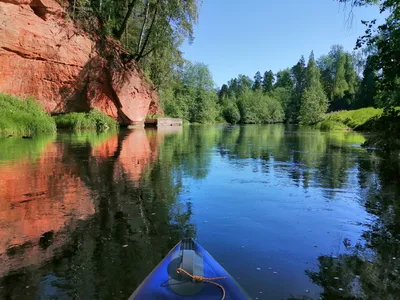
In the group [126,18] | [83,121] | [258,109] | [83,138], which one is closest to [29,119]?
[83,138]

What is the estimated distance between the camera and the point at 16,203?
20.0 ft

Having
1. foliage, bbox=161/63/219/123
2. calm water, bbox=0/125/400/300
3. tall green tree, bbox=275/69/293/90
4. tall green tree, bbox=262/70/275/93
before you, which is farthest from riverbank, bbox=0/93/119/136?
tall green tree, bbox=262/70/275/93

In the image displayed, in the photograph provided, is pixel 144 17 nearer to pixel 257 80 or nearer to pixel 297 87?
pixel 297 87

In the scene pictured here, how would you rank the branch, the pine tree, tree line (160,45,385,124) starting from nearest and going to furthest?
the branch → tree line (160,45,385,124) → the pine tree

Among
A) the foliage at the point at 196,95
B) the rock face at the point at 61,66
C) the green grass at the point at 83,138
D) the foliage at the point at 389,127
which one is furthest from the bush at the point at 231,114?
the foliage at the point at 389,127

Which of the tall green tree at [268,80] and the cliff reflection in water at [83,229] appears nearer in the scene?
the cliff reflection in water at [83,229]

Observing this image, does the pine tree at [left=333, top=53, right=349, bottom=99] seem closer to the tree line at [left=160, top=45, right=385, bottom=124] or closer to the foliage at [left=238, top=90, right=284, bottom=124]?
the tree line at [left=160, top=45, right=385, bottom=124]

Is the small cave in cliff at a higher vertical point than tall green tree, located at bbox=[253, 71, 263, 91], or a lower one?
lower

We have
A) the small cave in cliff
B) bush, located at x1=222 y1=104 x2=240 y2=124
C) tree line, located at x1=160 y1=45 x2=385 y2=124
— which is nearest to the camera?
the small cave in cliff

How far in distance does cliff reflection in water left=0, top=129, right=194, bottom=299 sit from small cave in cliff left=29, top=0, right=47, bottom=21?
71.6 feet

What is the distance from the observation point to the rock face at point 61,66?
81.5 ft

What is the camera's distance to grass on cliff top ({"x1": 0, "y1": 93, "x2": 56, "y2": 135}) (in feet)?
65.5

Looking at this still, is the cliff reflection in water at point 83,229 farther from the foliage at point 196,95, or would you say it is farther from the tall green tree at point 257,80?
the tall green tree at point 257,80

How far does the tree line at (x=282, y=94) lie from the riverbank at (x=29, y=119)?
2363 cm
